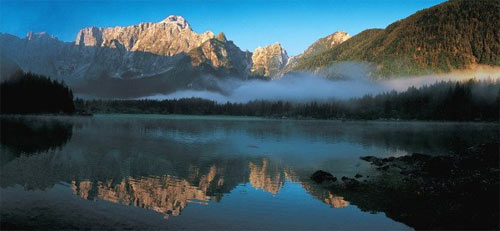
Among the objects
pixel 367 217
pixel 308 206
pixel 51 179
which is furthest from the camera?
pixel 51 179

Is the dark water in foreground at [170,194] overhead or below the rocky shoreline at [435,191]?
below

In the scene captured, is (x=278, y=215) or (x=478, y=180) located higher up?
(x=478, y=180)

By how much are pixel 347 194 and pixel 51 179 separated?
34.6 meters

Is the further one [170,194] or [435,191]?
[170,194]

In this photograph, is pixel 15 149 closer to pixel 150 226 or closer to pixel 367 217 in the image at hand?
pixel 150 226

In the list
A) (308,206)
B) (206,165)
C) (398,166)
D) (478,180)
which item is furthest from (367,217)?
(206,165)

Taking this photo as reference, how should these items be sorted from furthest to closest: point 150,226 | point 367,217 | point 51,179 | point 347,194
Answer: point 51,179
point 347,194
point 367,217
point 150,226

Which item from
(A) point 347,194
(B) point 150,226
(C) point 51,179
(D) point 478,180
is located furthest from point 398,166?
(C) point 51,179

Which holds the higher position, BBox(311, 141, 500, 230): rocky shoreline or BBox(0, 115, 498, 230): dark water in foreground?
BBox(311, 141, 500, 230): rocky shoreline

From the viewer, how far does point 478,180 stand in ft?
127

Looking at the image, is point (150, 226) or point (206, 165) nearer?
point (150, 226)

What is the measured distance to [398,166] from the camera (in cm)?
5494

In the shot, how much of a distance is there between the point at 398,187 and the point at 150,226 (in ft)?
90.2

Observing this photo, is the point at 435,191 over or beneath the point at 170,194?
over
